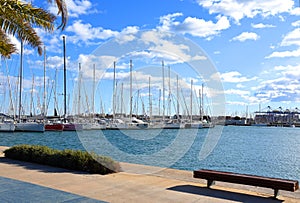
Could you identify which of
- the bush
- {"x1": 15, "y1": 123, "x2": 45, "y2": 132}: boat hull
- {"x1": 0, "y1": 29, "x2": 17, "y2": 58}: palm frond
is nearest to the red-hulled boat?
{"x1": 15, "y1": 123, "x2": 45, "y2": 132}: boat hull

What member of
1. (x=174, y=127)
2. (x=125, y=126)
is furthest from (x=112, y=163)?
(x=174, y=127)

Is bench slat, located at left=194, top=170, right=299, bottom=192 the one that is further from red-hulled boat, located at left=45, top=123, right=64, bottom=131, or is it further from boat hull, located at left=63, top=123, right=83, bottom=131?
red-hulled boat, located at left=45, top=123, right=64, bottom=131

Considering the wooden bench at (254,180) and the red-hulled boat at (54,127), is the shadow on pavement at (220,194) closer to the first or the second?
the wooden bench at (254,180)

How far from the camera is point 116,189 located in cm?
908

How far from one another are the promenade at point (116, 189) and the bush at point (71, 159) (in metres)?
0.43

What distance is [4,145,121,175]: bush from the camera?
11.7 meters

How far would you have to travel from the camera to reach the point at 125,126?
71188 mm

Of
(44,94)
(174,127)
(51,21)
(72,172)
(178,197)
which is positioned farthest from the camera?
(174,127)

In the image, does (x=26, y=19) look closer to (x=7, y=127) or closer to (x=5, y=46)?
(x=5, y=46)

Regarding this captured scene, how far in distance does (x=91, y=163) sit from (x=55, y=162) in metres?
1.85

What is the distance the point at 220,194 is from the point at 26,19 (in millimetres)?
9088

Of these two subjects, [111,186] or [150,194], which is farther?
[111,186]

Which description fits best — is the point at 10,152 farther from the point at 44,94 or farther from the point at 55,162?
the point at 44,94

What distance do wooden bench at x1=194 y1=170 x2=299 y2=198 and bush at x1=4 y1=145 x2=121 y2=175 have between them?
3.48 metres
